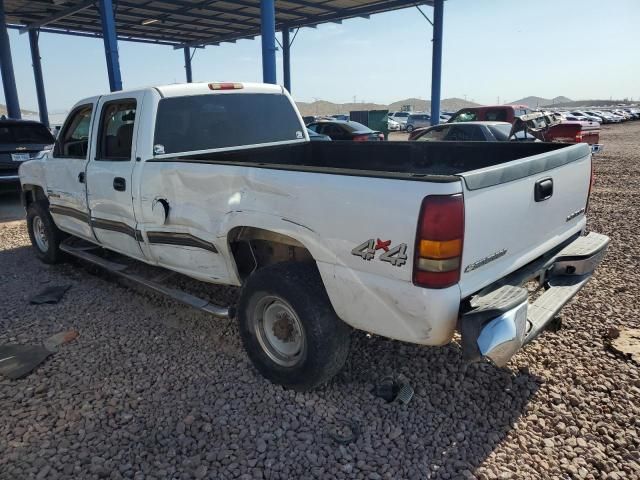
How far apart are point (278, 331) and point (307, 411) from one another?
0.54m

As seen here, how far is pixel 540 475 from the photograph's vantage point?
2.44 m

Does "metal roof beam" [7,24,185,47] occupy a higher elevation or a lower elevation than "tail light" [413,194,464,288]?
higher

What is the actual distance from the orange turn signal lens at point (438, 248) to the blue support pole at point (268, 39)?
11619mm

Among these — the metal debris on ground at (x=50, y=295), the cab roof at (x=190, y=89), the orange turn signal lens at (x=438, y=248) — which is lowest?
the metal debris on ground at (x=50, y=295)

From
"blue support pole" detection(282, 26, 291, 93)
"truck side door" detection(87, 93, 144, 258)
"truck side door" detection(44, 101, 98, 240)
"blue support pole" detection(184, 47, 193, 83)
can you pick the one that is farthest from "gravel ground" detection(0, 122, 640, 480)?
"blue support pole" detection(184, 47, 193, 83)

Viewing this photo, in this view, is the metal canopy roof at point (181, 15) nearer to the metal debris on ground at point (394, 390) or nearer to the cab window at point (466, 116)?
the cab window at point (466, 116)

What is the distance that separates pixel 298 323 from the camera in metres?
3.01

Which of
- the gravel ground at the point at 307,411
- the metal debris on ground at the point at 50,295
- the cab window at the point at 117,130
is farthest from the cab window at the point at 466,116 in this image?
the metal debris on ground at the point at 50,295

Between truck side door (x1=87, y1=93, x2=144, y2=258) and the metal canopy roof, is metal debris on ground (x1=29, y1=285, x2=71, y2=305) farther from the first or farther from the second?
the metal canopy roof

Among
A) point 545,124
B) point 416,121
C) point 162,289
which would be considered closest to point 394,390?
point 162,289

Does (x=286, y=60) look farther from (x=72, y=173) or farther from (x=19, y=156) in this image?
(x=72, y=173)

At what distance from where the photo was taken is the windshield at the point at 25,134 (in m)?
9.59

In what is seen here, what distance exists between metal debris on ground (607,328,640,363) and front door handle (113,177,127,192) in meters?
4.09

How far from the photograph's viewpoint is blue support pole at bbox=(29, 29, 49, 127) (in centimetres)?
2311
